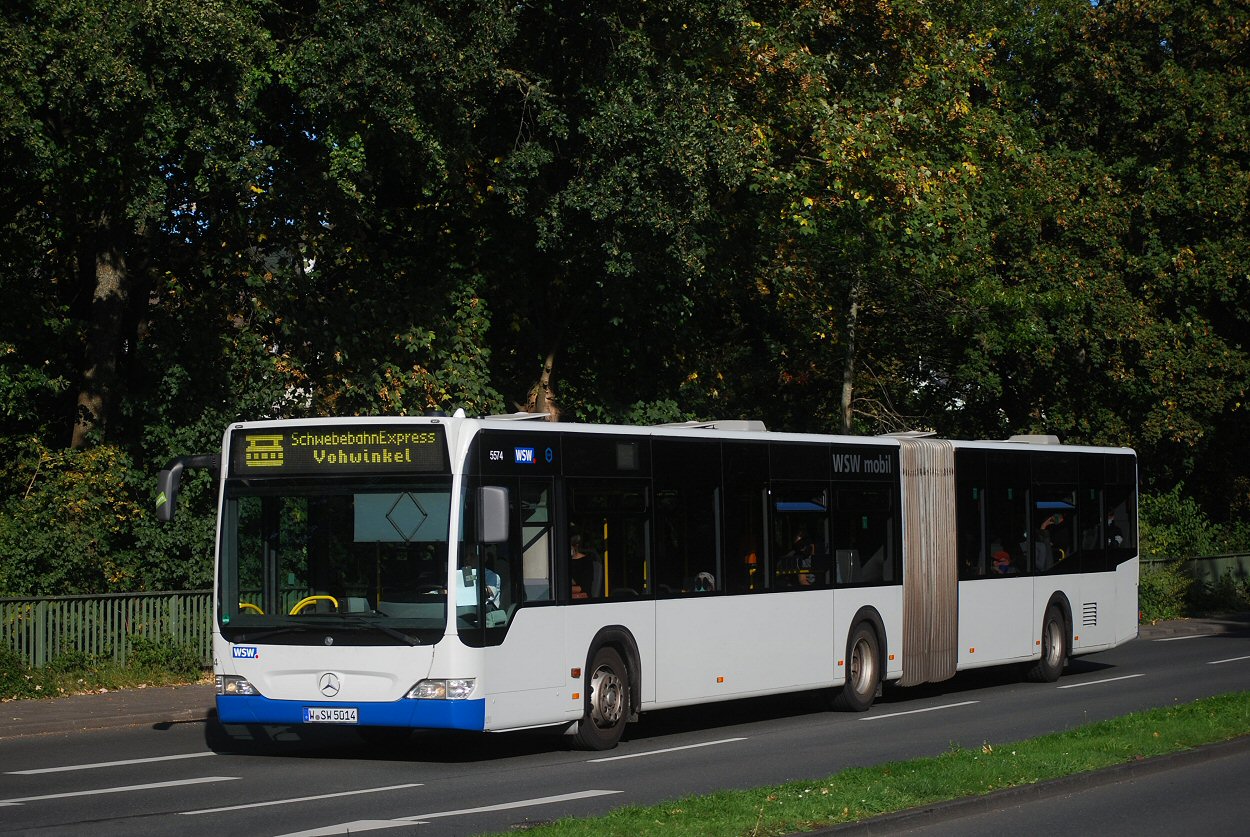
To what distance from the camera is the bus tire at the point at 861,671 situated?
62.3ft

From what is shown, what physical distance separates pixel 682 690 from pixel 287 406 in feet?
33.6

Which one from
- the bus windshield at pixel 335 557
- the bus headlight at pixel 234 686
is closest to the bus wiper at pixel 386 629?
the bus windshield at pixel 335 557

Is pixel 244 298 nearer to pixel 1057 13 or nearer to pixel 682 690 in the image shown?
pixel 682 690

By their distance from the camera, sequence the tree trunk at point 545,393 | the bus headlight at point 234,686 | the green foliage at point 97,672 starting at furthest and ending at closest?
1. the tree trunk at point 545,393
2. the green foliage at point 97,672
3. the bus headlight at point 234,686

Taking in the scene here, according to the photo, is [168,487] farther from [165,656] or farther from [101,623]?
[165,656]

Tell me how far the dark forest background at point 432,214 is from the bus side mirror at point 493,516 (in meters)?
8.00

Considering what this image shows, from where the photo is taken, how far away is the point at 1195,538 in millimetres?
41656

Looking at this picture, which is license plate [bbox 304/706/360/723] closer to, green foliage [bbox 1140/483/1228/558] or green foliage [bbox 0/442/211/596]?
green foliage [bbox 0/442/211/596]

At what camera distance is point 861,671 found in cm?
1920

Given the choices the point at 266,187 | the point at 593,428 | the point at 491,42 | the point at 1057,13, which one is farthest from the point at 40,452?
the point at 1057,13

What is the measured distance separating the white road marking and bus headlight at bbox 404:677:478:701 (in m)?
1.83

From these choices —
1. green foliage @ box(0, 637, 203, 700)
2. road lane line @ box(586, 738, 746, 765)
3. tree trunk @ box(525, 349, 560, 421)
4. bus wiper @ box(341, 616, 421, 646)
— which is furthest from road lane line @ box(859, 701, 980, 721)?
tree trunk @ box(525, 349, 560, 421)

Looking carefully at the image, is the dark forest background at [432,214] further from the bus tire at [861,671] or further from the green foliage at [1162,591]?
the green foliage at [1162,591]

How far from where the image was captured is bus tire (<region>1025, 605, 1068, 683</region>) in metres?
22.8
